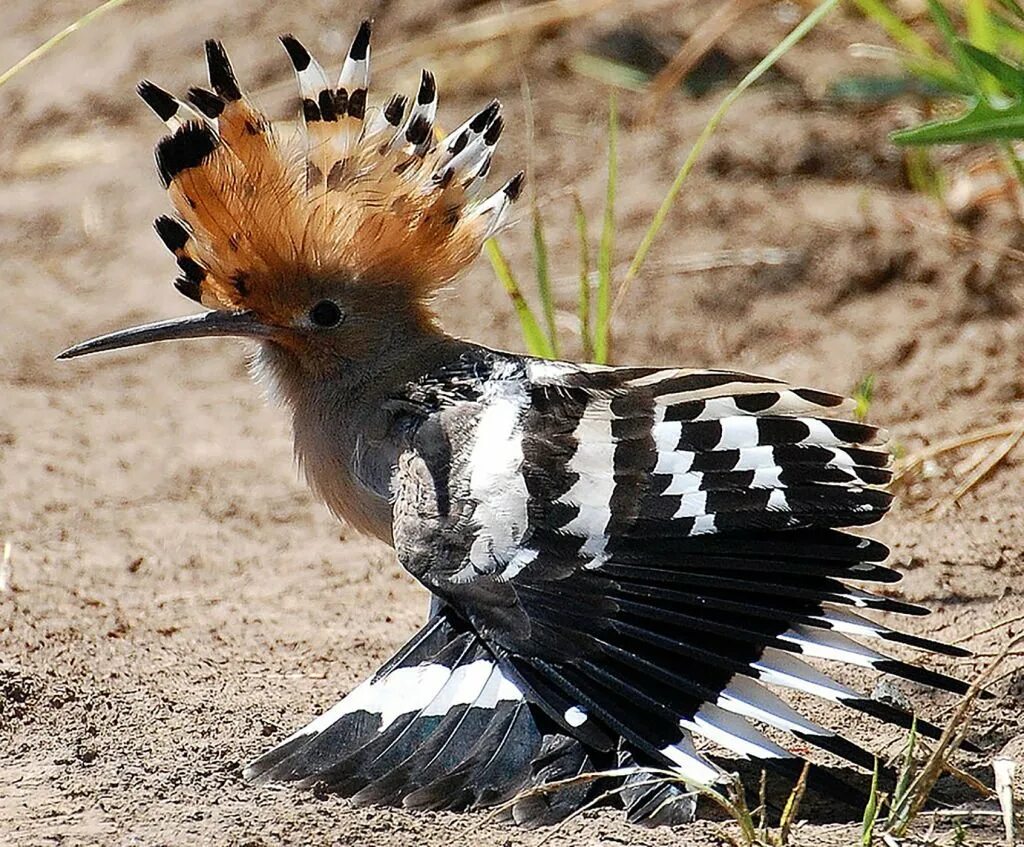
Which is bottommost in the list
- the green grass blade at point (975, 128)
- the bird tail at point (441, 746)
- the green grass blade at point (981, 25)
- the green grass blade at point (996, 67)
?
the bird tail at point (441, 746)

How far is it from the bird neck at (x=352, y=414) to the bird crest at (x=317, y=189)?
13 centimetres

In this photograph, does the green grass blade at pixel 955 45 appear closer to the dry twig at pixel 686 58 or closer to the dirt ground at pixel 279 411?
the dirt ground at pixel 279 411

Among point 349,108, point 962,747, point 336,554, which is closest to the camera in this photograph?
point 962,747

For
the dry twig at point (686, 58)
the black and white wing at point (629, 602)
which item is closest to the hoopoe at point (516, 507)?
the black and white wing at point (629, 602)

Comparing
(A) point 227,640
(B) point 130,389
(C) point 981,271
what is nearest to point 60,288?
(B) point 130,389

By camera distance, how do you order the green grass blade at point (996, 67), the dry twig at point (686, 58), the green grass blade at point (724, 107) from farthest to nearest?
the dry twig at point (686, 58) → the green grass blade at point (724, 107) → the green grass blade at point (996, 67)

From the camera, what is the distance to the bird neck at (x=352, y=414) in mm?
2922

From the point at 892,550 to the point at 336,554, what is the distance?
3.98 ft

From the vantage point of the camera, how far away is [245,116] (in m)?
2.97

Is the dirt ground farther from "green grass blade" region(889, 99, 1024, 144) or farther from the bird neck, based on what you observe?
"green grass blade" region(889, 99, 1024, 144)

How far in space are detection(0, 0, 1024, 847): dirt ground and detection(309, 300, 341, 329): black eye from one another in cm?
62

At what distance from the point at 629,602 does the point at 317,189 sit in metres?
1.01

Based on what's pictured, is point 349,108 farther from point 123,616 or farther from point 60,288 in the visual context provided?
point 60,288

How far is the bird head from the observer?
2936mm
